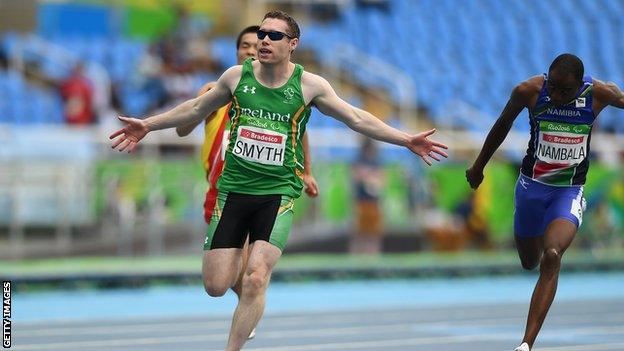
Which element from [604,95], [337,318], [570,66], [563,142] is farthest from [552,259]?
[337,318]

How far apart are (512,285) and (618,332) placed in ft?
26.7

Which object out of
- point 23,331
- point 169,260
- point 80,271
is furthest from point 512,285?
point 23,331

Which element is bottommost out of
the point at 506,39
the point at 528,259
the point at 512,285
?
the point at 512,285

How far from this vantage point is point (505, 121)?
9680 mm

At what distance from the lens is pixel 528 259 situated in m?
10.3

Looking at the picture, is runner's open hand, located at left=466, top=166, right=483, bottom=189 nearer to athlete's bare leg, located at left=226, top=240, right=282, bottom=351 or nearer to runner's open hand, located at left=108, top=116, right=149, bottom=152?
athlete's bare leg, located at left=226, top=240, right=282, bottom=351

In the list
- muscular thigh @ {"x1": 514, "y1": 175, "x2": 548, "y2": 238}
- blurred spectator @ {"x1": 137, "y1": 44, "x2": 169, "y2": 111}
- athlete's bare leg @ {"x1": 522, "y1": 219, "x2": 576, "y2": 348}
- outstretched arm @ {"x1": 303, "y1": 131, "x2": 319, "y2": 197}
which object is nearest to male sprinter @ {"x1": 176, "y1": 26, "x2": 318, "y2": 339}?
outstretched arm @ {"x1": 303, "y1": 131, "x2": 319, "y2": 197}

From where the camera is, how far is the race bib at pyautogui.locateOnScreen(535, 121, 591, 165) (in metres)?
9.59

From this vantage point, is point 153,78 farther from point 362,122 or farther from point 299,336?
point 362,122

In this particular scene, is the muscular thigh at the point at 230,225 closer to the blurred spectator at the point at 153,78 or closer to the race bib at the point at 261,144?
the race bib at the point at 261,144

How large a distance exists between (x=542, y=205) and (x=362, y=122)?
5.83 ft

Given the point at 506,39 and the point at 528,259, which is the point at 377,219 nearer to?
the point at 528,259

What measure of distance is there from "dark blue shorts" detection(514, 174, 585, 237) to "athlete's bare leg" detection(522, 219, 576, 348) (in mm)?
128

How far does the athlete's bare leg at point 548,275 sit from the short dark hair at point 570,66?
1.08 metres
